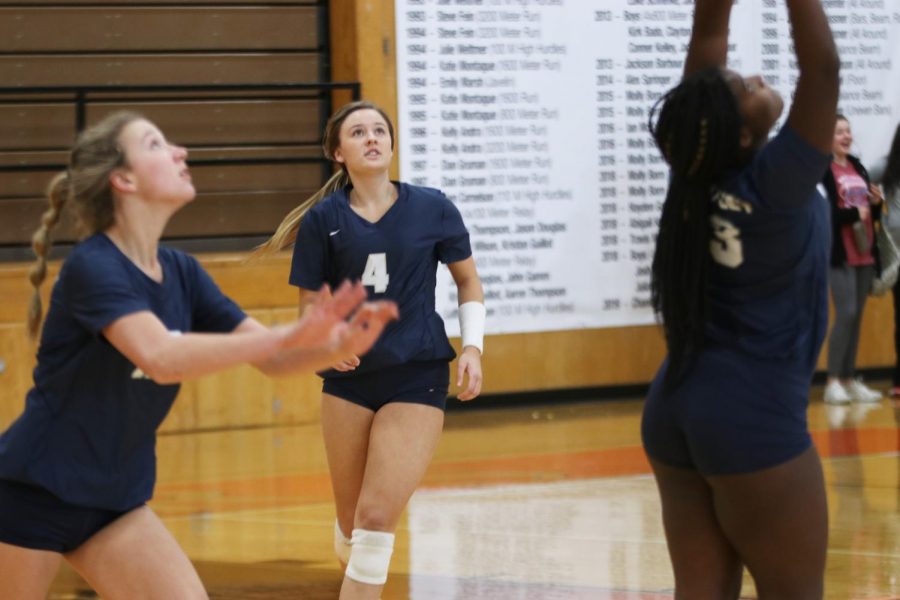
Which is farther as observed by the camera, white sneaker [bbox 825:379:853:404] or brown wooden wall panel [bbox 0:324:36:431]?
white sneaker [bbox 825:379:853:404]

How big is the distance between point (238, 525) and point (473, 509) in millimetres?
1081

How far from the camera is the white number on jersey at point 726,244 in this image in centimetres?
290

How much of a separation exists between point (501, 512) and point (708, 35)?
381 centimetres

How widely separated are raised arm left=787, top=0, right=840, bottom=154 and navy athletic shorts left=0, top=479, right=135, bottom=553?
170cm

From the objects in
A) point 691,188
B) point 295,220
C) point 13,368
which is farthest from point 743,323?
point 13,368

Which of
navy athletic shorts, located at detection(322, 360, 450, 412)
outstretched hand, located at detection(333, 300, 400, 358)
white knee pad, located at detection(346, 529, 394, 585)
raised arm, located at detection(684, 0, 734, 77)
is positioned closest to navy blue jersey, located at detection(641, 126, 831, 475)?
raised arm, located at detection(684, 0, 734, 77)

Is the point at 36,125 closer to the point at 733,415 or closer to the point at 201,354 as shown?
the point at 201,354

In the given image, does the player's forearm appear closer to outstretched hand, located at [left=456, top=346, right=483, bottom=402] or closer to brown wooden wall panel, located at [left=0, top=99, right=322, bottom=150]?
outstretched hand, located at [left=456, top=346, right=483, bottom=402]

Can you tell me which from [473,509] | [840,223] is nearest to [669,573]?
[473,509]

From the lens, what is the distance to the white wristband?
4758 millimetres

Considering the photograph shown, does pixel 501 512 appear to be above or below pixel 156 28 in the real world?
below

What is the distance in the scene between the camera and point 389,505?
14.4ft

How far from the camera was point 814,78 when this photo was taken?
2.81 metres

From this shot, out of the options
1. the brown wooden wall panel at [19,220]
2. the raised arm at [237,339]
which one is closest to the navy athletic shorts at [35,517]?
the raised arm at [237,339]
